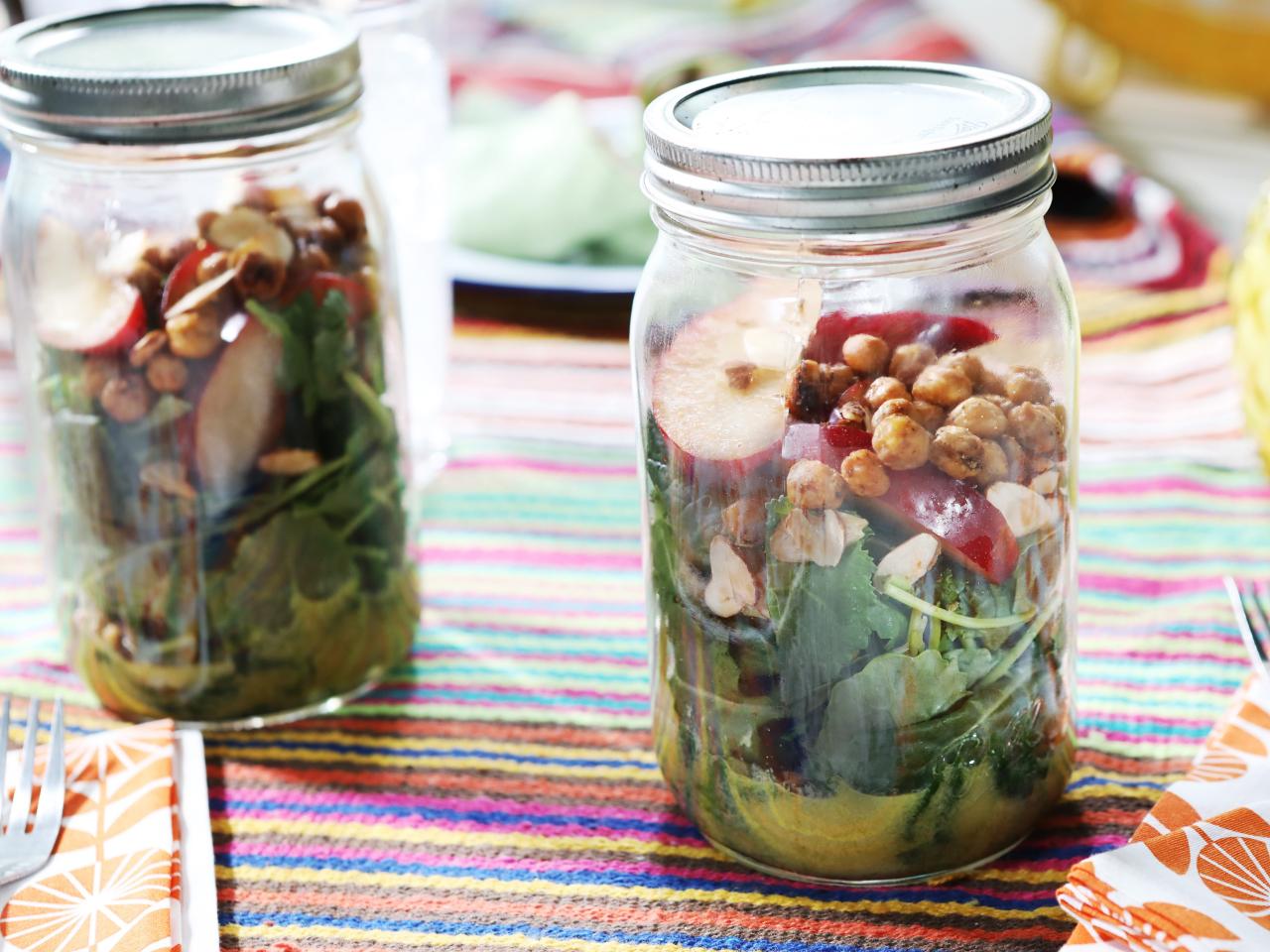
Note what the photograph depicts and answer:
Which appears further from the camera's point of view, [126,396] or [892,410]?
[126,396]

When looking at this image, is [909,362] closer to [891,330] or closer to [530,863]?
[891,330]

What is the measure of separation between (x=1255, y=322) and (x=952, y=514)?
0.37m

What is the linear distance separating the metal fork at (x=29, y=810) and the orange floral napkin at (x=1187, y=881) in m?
0.38

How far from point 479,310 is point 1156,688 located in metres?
0.61

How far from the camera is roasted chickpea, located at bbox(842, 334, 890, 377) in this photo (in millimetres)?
515

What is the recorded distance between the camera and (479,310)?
1129 mm

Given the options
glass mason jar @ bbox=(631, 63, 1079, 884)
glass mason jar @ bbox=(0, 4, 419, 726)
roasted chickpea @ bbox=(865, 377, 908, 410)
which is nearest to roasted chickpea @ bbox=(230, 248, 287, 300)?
glass mason jar @ bbox=(0, 4, 419, 726)

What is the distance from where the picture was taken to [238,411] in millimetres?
633

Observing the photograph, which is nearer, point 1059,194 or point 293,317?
point 293,317

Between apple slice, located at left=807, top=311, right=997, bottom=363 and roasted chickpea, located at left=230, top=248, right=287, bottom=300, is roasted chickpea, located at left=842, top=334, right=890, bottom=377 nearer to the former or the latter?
apple slice, located at left=807, top=311, right=997, bottom=363

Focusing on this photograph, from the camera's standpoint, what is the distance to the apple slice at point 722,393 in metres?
0.52

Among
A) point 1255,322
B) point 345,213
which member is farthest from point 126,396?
point 1255,322

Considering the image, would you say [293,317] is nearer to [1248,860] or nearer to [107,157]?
[107,157]

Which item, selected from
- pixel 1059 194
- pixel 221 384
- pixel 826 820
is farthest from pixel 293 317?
pixel 1059 194
